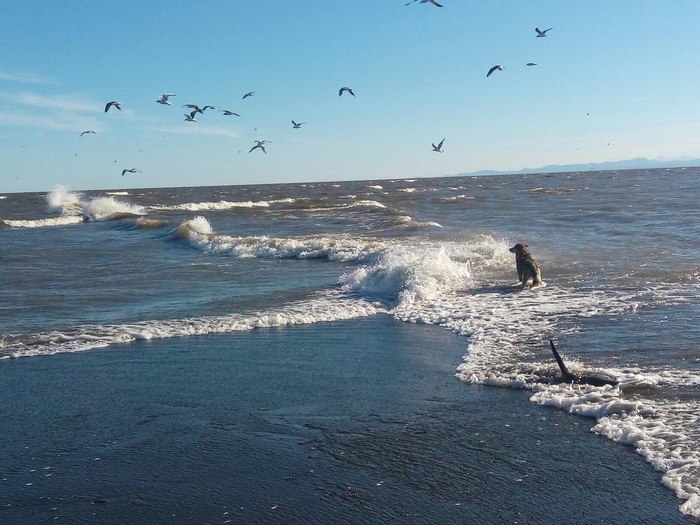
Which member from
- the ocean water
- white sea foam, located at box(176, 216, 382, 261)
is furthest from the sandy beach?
white sea foam, located at box(176, 216, 382, 261)

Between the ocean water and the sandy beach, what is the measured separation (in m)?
0.50

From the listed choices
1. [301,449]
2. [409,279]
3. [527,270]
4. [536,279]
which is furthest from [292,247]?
[301,449]

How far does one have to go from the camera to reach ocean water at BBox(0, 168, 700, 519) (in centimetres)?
711

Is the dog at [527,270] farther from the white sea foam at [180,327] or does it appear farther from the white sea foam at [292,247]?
the white sea foam at [292,247]

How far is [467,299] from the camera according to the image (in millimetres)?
13250

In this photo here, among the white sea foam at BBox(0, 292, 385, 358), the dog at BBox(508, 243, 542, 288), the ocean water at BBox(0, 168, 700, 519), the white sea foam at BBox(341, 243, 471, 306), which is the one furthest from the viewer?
the dog at BBox(508, 243, 542, 288)

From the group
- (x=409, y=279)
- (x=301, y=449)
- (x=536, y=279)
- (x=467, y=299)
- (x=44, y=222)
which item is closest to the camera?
(x=301, y=449)

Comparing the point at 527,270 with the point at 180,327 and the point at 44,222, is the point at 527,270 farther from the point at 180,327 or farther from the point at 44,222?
the point at 44,222

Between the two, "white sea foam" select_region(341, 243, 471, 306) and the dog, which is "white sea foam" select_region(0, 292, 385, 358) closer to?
"white sea foam" select_region(341, 243, 471, 306)

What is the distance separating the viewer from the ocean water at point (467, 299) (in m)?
7.11

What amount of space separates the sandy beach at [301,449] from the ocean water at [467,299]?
1.64ft

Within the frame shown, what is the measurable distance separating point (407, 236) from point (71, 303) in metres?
13.6

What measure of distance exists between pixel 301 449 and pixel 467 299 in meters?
7.69

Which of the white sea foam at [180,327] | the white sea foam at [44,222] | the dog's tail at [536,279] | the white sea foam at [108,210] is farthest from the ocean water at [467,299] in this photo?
the white sea foam at [108,210]
